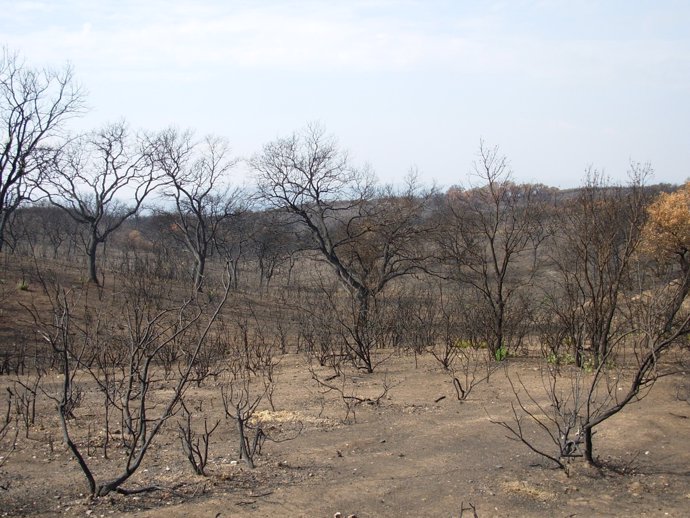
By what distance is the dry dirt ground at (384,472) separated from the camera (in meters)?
4.49

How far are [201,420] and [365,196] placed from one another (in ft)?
63.5

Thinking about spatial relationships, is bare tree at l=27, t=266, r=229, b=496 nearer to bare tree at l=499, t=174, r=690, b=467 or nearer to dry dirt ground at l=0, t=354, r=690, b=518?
dry dirt ground at l=0, t=354, r=690, b=518

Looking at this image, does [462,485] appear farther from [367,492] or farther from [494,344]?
[494,344]

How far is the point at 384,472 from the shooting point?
5297mm

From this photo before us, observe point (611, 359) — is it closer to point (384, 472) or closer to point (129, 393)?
point (384, 472)

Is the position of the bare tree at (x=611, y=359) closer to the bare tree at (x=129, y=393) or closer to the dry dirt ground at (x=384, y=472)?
the dry dirt ground at (x=384, y=472)

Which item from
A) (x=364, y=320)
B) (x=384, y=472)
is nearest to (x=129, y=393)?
(x=384, y=472)

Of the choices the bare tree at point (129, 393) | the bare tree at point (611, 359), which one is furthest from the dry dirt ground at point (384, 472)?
the bare tree at point (611, 359)

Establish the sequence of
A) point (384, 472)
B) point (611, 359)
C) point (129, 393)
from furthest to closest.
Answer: point (611, 359) < point (129, 393) < point (384, 472)

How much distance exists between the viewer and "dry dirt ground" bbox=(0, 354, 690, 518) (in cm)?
449

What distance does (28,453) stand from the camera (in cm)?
584

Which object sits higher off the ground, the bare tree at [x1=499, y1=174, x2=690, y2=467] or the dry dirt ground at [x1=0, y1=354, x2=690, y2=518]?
the bare tree at [x1=499, y1=174, x2=690, y2=467]

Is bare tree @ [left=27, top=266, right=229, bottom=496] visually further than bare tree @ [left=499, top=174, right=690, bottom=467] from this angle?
No

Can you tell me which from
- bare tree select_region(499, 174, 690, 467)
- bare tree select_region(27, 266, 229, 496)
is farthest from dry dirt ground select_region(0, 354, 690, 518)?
bare tree select_region(499, 174, 690, 467)
